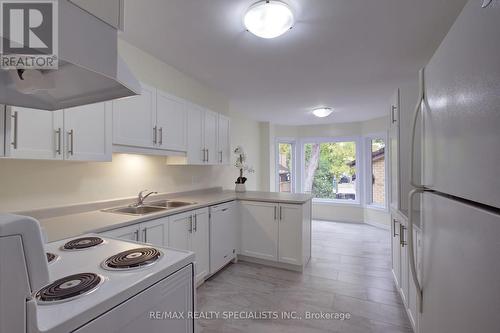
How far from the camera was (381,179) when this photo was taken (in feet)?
17.3

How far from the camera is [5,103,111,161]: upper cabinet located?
4.48 ft

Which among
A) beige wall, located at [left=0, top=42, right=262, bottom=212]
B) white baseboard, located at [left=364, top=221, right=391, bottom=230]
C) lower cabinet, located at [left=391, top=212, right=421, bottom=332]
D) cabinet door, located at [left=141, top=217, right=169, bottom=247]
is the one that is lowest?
white baseboard, located at [left=364, top=221, right=391, bottom=230]

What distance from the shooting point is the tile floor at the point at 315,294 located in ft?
6.26

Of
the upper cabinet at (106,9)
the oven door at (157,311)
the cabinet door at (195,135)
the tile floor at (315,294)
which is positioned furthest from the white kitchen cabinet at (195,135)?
the upper cabinet at (106,9)

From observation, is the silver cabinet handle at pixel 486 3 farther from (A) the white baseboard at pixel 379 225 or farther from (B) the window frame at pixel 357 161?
(B) the window frame at pixel 357 161

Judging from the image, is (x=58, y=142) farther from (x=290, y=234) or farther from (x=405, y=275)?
(x=405, y=275)

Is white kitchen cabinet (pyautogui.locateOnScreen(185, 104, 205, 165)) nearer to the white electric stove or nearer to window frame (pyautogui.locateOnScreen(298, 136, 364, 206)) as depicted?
the white electric stove

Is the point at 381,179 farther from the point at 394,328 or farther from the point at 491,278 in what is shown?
the point at 491,278

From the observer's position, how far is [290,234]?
9.39ft

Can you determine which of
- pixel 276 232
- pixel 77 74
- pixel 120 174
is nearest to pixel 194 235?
pixel 120 174

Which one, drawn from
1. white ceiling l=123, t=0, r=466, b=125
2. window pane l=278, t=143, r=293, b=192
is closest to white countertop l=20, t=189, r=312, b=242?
white ceiling l=123, t=0, r=466, b=125

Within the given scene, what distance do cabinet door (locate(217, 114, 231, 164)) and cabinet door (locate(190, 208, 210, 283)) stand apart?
1031 mm

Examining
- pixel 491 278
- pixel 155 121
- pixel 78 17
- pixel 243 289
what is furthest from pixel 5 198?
pixel 491 278

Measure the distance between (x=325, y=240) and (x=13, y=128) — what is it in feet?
14.0
